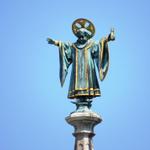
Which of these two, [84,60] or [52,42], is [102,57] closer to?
[84,60]

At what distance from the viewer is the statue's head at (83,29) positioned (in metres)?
24.5

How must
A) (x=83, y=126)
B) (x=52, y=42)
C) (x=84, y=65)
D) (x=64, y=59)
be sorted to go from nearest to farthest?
(x=83, y=126) < (x=84, y=65) < (x=64, y=59) < (x=52, y=42)

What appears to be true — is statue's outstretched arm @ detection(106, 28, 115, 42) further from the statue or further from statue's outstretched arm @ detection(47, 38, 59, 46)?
statue's outstretched arm @ detection(47, 38, 59, 46)

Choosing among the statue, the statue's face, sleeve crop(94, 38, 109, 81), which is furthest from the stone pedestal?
the statue's face

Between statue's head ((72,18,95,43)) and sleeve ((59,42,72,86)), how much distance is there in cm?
59

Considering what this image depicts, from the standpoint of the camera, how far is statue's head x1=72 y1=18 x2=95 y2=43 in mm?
24547

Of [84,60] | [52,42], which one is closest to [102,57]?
[84,60]

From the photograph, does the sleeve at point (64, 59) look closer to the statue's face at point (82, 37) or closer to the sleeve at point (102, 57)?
the statue's face at point (82, 37)

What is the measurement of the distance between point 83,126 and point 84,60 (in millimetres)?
2741

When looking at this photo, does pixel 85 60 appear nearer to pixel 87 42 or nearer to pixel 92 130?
pixel 87 42

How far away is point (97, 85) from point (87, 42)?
1903 mm

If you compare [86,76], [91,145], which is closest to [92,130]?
[91,145]

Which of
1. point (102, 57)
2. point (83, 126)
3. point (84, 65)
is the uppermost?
point (102, 57)

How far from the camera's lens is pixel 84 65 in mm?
24000
